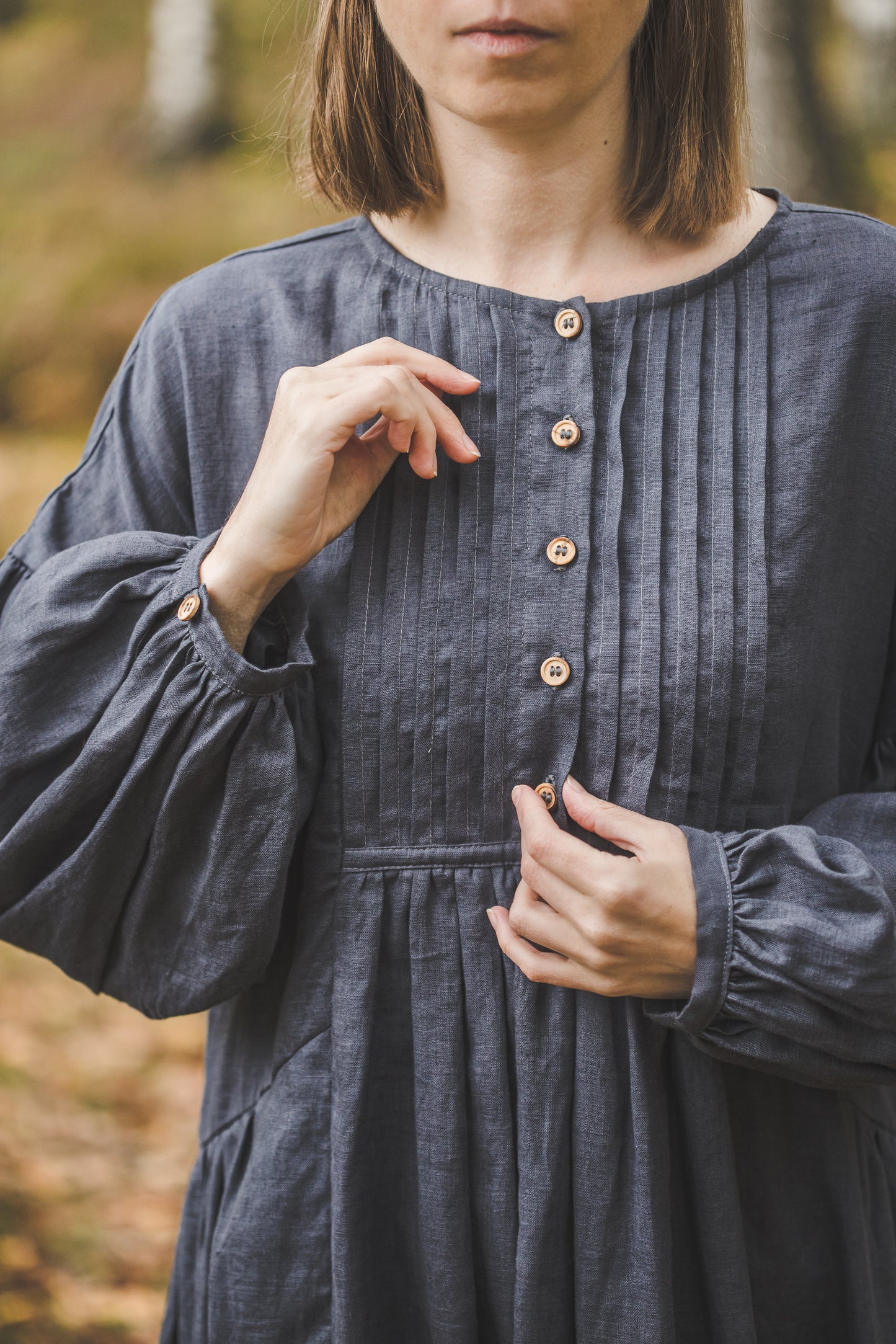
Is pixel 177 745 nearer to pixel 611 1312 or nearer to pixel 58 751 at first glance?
pixel 58 751

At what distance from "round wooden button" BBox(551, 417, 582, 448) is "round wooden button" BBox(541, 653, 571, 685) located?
0.20m

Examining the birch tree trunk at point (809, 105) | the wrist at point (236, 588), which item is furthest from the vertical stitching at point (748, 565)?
the birch tree trunk at point (809, 105)

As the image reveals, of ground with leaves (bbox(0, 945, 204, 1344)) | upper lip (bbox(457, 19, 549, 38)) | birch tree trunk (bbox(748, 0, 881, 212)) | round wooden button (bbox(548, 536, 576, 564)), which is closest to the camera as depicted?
upper lip (bbox(457, 19, 549, 38))

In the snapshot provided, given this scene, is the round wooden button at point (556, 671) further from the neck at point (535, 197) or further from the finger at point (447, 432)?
the neck at point (535, 197)

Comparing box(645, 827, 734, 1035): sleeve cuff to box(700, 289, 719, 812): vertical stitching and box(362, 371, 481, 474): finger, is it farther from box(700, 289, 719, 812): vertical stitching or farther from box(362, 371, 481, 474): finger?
box(362, 371, 481, 474): finger

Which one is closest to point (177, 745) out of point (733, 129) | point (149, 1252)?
point (733, 129)

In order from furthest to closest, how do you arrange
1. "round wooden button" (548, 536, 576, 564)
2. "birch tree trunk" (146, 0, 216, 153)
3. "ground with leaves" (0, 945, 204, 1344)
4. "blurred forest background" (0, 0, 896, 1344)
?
"birch tree trunk" (146, 0, 216, 153) → "blurred forest background" (0, 0, 896, 1344) → "ground with leaves" (0, 945, 204, 1344) → "round wooden button" (548, 536, 576, 564)

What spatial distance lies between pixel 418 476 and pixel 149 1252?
2.05 metres

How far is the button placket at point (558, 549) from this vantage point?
986 millimetres

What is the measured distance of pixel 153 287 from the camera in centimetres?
338

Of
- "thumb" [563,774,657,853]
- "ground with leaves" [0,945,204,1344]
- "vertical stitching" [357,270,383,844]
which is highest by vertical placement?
"vertical stitching" [357,270,383,844]

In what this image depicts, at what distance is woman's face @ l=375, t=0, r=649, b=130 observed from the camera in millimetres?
895

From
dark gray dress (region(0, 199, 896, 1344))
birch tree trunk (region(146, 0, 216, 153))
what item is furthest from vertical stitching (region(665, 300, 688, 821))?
birch tree trunk (region(146, 0, 216, 153))

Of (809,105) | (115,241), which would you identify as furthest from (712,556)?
(115,241)
